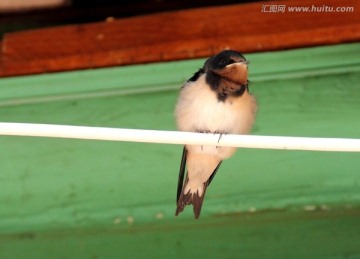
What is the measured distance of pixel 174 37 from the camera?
4.29 metres

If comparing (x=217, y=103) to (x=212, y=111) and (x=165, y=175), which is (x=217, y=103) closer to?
(x=212, y=111)

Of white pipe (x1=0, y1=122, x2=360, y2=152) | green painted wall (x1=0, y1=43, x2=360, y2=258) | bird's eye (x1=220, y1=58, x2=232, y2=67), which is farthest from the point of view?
green painted wall (x1=0, y1=43, x2=360, y2=258)

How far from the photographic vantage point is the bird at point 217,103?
147 inches

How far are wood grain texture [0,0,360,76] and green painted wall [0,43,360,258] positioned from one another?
0.13ft

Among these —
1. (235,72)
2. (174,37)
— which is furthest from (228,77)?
(174,37)

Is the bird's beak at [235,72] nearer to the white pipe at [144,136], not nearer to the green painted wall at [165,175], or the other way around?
the green painted wall at [165,175]

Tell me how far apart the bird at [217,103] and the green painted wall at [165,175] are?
0.29 meters

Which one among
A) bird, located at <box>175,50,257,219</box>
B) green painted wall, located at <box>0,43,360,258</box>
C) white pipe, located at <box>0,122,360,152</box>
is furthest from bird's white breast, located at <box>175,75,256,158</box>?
white pipe, located at <box>0,122,360,152</box>

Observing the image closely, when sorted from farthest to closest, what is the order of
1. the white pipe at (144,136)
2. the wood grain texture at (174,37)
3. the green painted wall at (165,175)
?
the wood grain texture at (174,37)
the green painted wall at (165,175)
the white pipe at (144,136)

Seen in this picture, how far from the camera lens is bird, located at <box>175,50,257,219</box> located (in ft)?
12.3

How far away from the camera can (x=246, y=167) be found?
13.8 feet

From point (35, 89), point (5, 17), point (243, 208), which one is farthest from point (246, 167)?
point (5, 17)

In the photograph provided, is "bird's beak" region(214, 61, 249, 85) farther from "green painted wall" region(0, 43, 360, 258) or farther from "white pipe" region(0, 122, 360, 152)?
"white pipe" region(0, 122, 360, 152)

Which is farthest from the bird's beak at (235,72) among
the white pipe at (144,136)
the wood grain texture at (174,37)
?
the white pipe at (144,136)
